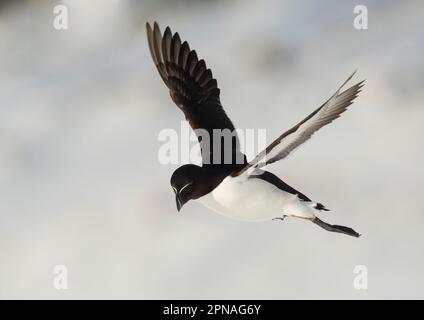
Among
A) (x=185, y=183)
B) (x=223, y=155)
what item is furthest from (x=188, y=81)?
(x=185, y=183)

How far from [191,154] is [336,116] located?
1296 mm

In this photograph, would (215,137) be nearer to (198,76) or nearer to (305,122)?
(198,76)

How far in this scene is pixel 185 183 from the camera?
4414mm

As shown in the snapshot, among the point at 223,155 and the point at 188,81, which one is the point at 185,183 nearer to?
the point at 223,155

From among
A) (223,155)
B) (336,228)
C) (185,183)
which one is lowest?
(336,228)

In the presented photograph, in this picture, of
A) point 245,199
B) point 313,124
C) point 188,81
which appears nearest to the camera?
point 313,124

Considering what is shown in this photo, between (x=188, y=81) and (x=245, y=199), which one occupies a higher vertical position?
(x=188, y=81)

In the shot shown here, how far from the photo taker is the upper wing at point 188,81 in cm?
524

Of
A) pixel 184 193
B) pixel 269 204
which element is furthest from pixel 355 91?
pixel 184 193

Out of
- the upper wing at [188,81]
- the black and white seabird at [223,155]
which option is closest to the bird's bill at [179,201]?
the black and white seabird at [223,155]

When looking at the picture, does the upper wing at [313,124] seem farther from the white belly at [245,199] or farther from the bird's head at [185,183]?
the bird's head at [185,183]

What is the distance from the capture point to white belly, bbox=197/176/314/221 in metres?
4.48

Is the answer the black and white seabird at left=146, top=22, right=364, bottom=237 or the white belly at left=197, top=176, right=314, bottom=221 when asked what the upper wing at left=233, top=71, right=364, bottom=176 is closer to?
the black and white seabird at left=146, top=22, right=364, bottom=237

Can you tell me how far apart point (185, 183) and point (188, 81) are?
1.25m
